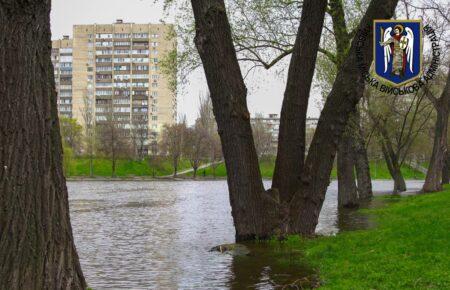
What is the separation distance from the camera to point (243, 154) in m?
11.0

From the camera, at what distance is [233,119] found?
10.8 m

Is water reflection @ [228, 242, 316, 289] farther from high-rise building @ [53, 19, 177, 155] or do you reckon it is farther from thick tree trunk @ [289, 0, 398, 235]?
high-rise building @ [53, 19, 177, 155]

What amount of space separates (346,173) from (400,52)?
302 inches

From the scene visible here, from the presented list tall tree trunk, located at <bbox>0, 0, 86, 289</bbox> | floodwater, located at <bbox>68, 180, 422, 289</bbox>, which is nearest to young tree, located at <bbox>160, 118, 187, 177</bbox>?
floodwater, located at <bbox>68, 180, 422, 289</bbox>

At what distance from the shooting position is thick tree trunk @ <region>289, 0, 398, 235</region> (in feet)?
35.2

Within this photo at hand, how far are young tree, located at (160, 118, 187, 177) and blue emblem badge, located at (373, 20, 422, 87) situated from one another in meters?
81.0

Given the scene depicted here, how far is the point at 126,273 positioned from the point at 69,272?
501 centimetres

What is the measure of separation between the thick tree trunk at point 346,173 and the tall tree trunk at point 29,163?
740 inches

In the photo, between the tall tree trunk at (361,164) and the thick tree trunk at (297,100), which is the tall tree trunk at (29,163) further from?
the tall tree trunk at (361,164)

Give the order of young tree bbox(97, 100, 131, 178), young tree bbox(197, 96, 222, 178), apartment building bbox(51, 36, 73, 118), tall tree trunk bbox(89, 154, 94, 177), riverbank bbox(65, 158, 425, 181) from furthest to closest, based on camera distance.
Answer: apartment building bbox(51, 36, 73, 118), young tree bbox(197, 96, 222, 178), young tree bbox(97, 100, 131, 178), riverbank bbox(65, 158, 425, 181), tall tree trunk bbox(89, 154, 94, 177)

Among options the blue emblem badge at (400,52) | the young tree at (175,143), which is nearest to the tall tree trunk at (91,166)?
the young tree at (175,143)

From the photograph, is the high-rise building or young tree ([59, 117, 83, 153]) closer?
young tree ([59, 117, 83, 153])

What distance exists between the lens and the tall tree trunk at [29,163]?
4.85 meters

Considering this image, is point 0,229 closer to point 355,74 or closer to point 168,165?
point 355,74
